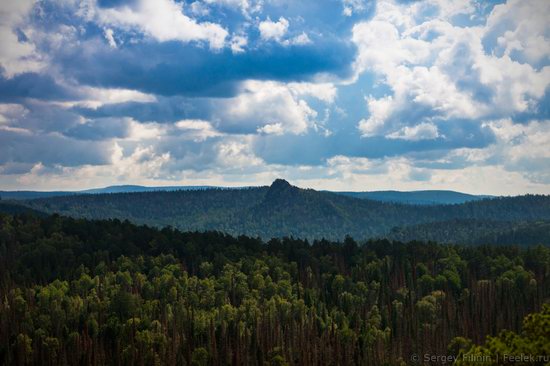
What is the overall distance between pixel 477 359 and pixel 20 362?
17155cm

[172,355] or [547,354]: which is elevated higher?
[547,354]

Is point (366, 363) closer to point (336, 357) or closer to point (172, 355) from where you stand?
point (336, 357)

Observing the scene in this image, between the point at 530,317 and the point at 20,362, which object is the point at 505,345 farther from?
the point at 20,362

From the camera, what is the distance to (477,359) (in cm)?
6388

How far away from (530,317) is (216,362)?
145893mm

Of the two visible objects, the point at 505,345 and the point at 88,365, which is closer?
the point at 505,345

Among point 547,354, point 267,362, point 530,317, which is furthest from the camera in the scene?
point 267,362

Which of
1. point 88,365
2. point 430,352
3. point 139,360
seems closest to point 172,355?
point 139,360

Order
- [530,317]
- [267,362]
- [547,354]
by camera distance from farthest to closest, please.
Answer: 1. [267,362]
2. [530,317]
3. [547,354]

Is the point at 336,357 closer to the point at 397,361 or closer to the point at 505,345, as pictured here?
the point at 397,361

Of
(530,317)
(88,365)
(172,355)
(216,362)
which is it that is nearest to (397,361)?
(216,362)

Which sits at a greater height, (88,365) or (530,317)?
(530,317)

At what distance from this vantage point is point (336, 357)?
199750 mm

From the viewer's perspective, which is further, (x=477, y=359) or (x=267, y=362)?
(x=267, y=362)
